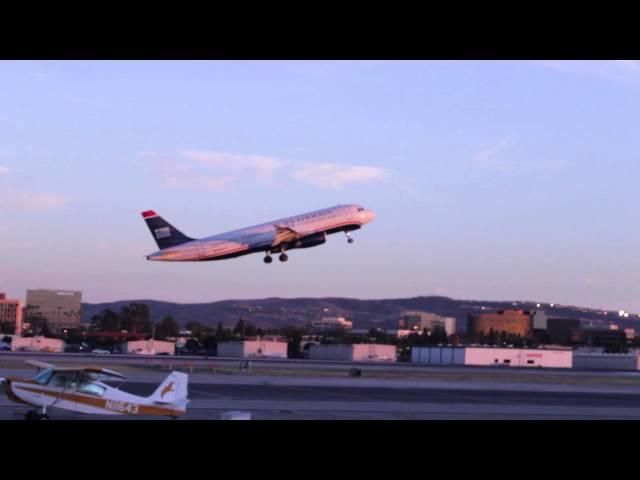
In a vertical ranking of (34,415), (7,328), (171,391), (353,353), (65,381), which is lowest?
(34,415)

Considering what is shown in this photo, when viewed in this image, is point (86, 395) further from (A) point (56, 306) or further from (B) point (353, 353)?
(A) point (56, 306)

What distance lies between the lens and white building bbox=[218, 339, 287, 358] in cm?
8288

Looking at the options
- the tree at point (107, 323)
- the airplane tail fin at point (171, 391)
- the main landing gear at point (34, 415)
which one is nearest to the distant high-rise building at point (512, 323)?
the tree at point (107, 323)

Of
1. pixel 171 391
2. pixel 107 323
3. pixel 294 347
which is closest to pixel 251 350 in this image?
pixel 294 347

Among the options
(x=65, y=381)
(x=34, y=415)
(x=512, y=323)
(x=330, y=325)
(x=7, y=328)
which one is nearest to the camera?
(x=34, y=415)

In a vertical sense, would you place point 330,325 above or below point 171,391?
above

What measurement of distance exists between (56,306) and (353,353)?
10142 centimetres

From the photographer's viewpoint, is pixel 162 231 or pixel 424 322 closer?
pixel 162 231

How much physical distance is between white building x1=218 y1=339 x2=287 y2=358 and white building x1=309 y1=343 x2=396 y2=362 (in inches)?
131

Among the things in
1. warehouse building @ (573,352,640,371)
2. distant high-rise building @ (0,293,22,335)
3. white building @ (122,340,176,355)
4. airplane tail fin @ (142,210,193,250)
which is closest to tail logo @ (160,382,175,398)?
airplane tail fin @ (142,210,193,250)

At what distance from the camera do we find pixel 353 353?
281ft

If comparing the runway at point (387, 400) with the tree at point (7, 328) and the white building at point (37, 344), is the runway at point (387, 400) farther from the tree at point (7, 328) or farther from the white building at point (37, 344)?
the tree at point (7, 328)
